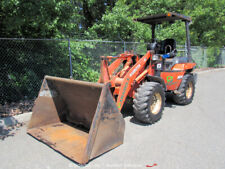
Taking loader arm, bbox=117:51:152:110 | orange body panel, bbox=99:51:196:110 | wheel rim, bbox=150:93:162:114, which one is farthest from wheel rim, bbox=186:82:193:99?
loader arm, bbox=117:51:152:110

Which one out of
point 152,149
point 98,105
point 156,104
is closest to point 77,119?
point 98,105

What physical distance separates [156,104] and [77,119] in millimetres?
1968

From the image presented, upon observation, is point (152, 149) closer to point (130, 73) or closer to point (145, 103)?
point (145, 103)

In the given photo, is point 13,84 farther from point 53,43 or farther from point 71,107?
point 71,107

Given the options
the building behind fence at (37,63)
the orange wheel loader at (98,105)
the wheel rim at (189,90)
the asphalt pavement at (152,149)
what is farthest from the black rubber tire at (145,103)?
the building behind fence at (37,63)

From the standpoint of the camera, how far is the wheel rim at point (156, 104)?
479 centimetres

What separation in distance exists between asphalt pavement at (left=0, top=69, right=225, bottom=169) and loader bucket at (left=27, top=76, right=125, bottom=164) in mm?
158

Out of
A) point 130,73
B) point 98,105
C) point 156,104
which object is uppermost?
point 130,73

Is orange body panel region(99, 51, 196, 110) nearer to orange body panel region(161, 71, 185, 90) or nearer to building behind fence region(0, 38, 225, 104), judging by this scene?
orange body panel region(161, 71, 185, 90)

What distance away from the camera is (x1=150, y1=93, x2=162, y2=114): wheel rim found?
4.79 meters

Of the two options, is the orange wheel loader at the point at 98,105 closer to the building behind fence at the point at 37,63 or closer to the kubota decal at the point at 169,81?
the kubota decal at the point at 169,81

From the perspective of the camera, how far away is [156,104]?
487 cm

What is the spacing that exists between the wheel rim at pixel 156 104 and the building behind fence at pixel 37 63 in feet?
12.5

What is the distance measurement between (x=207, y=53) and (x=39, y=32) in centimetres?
1539
